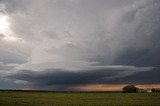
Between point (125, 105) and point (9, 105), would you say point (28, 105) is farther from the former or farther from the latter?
point (125, 105)

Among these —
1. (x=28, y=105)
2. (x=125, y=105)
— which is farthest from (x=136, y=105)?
(x=28, y=105)

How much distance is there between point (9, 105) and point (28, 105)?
371 centimetres

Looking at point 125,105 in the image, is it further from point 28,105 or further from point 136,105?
point 28,105

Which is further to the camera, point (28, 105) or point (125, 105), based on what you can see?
point (125, 105)

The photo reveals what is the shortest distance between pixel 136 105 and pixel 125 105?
2238 mm

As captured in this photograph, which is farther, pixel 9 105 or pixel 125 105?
pixel 125 105

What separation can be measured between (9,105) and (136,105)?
82.0 ft

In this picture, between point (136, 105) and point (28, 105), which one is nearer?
point (28, 105)

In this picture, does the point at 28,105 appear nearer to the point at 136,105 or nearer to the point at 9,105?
the point at 9,105

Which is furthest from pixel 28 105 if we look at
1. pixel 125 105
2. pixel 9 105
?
pixel 125 105

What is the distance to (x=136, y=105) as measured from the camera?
60.8 metres

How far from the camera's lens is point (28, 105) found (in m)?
55.8

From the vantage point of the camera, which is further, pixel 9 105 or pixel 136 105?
pixel 136 105

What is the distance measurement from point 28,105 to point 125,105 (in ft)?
63.4
